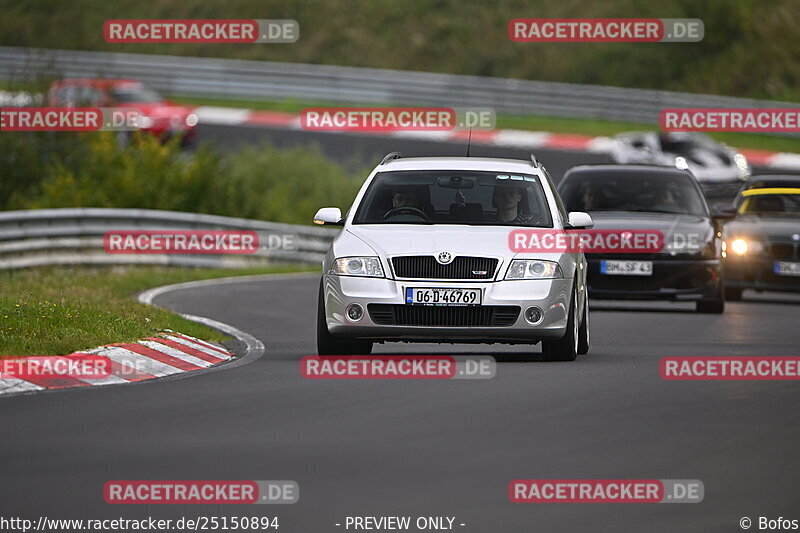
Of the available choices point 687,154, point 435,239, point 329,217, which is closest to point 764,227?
point 329,217

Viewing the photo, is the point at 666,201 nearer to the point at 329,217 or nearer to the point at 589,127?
the point at 329,217

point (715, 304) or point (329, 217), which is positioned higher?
point (329, 217)

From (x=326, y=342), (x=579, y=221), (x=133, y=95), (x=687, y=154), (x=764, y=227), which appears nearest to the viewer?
(x=326, y=342)

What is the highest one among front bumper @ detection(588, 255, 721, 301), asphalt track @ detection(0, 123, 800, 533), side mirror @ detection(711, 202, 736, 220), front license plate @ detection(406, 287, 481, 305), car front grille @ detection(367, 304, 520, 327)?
side mirror @ detection(711, 202, 736, 220)

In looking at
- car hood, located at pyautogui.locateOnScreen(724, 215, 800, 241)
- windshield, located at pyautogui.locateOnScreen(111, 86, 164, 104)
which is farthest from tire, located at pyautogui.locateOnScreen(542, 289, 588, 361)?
windshield, located at pyautogui.locateOnScreen(111, 86, 164, 104)

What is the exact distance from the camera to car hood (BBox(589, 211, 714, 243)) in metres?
20.7

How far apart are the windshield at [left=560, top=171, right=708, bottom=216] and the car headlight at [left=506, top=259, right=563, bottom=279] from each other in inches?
298

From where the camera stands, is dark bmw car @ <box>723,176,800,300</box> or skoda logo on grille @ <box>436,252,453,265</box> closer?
skoda logo on grille @ <box>436,252,453,265</box>

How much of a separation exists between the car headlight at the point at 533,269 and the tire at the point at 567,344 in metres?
0.33

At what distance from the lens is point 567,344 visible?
14492 millimetres

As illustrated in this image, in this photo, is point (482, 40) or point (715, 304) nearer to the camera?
point (715, 304)

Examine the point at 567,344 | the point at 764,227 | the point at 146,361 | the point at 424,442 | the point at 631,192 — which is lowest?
the point at 424,442

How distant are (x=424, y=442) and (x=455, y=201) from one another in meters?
5.32

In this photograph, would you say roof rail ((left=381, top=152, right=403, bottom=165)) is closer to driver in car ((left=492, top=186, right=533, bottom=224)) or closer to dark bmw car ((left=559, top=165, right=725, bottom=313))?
driver in car ((left=492, top=186, right=533, bottom=224))
